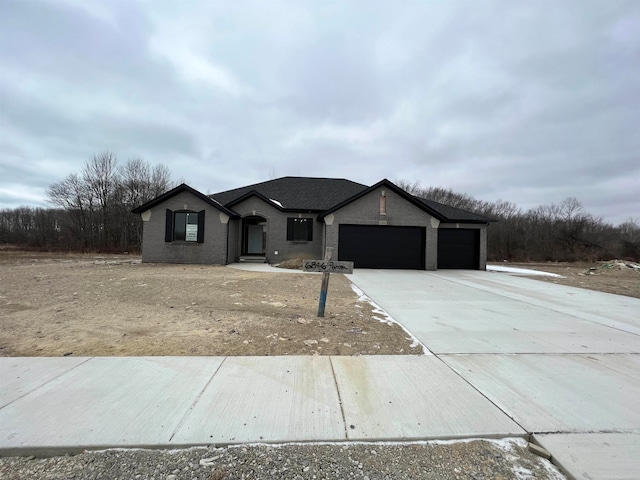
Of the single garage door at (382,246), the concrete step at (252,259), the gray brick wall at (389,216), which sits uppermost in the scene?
the gray brick wall at (389,216)

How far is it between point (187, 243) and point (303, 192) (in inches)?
347

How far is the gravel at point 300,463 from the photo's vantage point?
84.4 inches

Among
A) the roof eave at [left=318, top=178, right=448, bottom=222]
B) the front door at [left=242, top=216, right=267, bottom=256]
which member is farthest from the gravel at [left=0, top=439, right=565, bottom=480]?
the front door at [left=242, top=216, right=267, bottom=256]

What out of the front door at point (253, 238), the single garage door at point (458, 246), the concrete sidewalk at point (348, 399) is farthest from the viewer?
the front door at point (253, 238)

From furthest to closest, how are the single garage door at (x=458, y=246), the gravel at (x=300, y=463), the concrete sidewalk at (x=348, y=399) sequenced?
the single garage door at (x=458, y=246) < the concrete sidewalk at (x=348, y=399) < the gravel at (x=300, y=463)

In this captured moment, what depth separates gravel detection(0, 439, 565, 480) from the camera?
7.04ft

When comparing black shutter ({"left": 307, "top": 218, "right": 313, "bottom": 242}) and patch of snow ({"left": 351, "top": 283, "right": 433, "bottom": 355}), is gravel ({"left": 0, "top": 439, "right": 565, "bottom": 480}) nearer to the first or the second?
patch of snow ({"left": 351, "top": 283, "right": 433, "bottom": 355})

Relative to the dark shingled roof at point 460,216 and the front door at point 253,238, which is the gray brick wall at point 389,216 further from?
the front door at point 253,238

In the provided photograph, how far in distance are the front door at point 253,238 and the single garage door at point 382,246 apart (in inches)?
306

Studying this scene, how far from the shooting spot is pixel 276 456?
7.60ft

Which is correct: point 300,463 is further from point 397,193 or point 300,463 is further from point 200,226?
point 200,226

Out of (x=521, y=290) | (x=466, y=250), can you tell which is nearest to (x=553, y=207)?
(x=466, y=250)

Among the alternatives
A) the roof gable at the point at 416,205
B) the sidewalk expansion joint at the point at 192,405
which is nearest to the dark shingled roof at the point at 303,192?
the roof gable at the point at 416,205

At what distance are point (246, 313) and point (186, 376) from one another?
3014mm
